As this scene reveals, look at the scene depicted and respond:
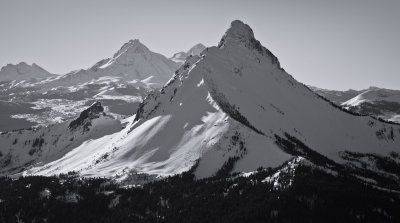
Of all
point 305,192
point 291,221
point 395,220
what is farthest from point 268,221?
point 395,220

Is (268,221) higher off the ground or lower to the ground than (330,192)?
lower

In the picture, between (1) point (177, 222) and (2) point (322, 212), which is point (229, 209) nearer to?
(1) point (177, 222)

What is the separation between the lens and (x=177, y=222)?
654ft

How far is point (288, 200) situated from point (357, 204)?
101 ft

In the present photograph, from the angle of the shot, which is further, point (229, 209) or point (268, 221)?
point (229, 209)

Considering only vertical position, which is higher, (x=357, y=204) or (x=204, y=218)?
(x=357, y=204)

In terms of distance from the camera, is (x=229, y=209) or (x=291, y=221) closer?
(x=291, y=221)

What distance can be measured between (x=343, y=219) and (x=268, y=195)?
29037 millimetres

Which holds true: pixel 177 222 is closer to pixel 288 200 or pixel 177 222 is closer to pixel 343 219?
pixel 288 200

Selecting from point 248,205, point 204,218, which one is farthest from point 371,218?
point 204,218

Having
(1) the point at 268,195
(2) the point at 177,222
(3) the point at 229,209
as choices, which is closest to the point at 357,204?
(1) the point at 268,195

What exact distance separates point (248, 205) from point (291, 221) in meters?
18.5

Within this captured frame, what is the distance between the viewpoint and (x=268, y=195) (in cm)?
19525

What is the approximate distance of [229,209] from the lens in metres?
196
